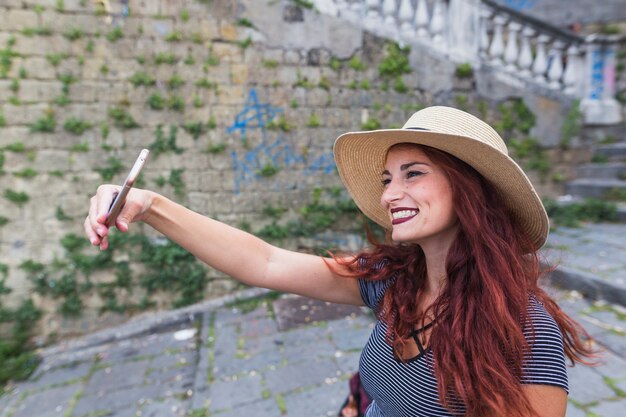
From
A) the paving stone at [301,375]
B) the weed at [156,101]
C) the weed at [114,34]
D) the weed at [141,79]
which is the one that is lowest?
the paving stone at [301,375]

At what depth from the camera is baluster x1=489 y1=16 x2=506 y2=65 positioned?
17.6 feet

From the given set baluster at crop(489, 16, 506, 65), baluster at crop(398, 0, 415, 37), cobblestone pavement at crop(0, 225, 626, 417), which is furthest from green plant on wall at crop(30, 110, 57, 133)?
baluster at crop(489, 16, 506, 65)

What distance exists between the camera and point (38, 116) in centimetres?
409

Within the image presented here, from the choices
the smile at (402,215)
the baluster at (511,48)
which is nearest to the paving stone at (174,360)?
the smile at (402,215)

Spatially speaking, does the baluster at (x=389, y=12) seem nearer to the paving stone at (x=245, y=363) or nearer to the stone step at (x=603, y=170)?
the stone step at (x=603, y=170)

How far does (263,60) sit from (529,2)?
22.8 ft

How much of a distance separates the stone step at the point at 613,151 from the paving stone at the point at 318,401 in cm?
559

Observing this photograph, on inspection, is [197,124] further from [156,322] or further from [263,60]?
Answer: [156,322]

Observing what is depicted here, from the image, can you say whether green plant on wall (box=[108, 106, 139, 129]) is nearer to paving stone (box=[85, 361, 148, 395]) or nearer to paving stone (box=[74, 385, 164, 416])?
paving stone (box=[85, 361, 148, 395])

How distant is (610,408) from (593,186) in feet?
13.8

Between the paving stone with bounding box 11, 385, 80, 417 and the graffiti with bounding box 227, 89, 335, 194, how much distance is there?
105 inches

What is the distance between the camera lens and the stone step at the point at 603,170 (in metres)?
5.34

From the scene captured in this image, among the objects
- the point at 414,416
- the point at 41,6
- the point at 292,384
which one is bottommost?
the point at 292,384

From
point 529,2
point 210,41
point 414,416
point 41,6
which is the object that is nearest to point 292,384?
point 414,416
